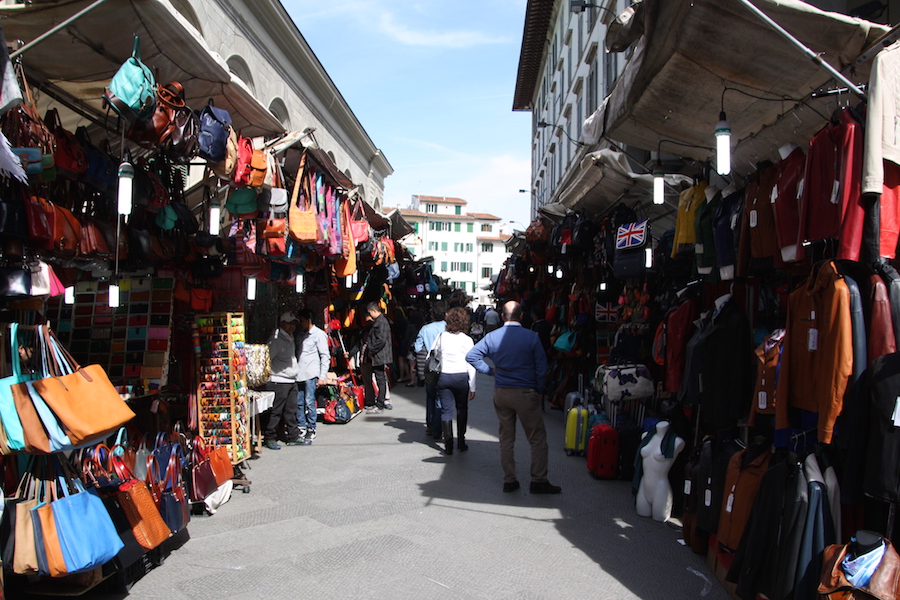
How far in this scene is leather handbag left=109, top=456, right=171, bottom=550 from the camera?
A: 4320mm

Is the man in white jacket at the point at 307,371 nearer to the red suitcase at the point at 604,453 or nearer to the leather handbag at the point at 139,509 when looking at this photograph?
the red suitcase at the point at 604,453

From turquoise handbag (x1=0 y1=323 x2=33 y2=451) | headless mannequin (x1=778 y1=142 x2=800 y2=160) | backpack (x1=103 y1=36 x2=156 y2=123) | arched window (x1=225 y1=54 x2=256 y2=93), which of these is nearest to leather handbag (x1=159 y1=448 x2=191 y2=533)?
turquoise handbag (x1=0 y1=323 x2=33 y2=451)

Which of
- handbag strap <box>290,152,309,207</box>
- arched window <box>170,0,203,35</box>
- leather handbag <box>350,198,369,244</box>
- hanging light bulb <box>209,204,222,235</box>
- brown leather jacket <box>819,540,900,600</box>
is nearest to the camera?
brown leather jacket <box>819,540,900,600</box>

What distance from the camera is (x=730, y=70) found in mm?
4199

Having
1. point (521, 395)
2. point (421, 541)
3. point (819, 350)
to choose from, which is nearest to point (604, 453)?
point (521, 395)

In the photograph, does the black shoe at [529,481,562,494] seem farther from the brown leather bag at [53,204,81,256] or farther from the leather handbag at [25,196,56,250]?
the leather handbag at [25,196,56,250]

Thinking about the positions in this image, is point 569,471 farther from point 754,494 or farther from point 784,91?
point 784,91

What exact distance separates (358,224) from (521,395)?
418 centimetres

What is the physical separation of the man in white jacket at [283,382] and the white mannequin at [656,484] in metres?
4.73

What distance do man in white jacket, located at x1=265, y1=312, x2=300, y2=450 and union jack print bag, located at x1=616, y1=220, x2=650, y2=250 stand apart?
4.41 metres

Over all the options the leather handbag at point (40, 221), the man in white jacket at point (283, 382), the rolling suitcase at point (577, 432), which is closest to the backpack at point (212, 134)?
the leather handbag at point (40, 221)

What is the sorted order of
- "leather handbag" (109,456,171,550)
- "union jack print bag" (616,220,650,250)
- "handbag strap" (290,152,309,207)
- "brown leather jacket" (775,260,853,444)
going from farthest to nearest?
"union jack print bag" (616,220,650,250) < "handbag strap" (290,152,309,207) < "leather handbag" (109,456,171,550) < "brown leather jacket" (775,260,853,444)

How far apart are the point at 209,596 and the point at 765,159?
4873mm

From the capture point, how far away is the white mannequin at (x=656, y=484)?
586 cm
